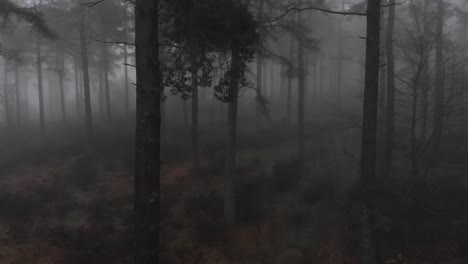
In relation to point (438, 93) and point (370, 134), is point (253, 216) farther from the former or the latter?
point (438, 93)

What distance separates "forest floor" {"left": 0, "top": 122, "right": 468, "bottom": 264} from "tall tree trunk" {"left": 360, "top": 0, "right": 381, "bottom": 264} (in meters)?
1.68

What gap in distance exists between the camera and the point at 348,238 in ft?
32.1

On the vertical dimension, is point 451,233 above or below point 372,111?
below

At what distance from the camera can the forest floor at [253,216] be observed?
9.52m

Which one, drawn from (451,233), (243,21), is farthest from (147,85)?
(451,233)

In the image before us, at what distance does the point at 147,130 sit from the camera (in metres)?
5.88

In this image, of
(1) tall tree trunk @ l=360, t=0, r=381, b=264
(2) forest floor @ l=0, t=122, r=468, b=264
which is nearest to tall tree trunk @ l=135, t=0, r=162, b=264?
(2) forest floor @ l=0, t=122, r=468, b=264

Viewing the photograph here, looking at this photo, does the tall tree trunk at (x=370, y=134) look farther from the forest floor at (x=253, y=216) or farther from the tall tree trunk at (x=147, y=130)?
the tall tree trunk at (x=147, y=130)

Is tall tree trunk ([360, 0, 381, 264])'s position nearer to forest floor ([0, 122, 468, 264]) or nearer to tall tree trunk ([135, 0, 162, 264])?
forest floor ([0, 122, 468, 264])

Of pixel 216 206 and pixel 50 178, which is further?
pixel 50 178

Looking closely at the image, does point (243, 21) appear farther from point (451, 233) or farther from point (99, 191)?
point (99, 191)

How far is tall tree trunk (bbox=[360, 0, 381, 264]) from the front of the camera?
24.2 feet

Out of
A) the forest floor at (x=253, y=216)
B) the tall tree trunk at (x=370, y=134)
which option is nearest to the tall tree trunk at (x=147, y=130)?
the forest floor at (x=253, y=216)

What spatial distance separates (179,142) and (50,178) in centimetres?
793
